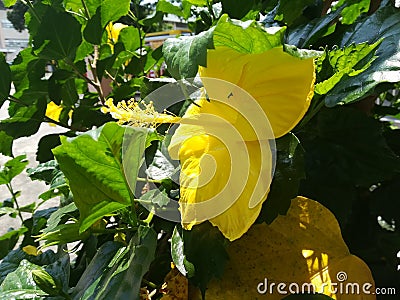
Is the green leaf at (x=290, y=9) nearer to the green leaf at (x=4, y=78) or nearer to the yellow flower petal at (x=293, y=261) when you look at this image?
the yellow flower petal at (x=293, y=261)

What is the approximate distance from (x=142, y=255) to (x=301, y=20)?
10.7 inches

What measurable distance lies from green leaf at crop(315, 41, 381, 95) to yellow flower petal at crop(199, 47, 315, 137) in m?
0.02

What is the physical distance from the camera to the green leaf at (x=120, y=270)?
0.24 m

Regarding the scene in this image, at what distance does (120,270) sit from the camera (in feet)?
0.84

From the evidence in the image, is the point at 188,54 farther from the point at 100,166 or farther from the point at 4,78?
the point at 4,78

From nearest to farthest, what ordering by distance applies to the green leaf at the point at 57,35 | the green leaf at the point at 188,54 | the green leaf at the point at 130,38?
1. the green leaf at the point at 188,54
2. the green leaf at the point at 57,35
3. the green leaf at the point at 130,38

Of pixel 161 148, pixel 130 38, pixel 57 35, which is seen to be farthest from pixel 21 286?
pixel 130 38

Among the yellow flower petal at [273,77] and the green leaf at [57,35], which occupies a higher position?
the yellow flower petal at [273,77]

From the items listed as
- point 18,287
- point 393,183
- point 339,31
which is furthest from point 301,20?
point 18,287

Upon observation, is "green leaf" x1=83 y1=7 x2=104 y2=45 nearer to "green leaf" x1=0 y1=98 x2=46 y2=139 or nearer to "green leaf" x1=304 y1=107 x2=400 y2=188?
"green leaf" x1=0 y1=98 x2=46 y2=139

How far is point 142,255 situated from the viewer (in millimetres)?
255

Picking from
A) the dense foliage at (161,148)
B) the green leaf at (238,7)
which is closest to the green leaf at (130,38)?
the dense foliage at (161,148)

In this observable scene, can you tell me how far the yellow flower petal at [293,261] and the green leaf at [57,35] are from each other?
27cm

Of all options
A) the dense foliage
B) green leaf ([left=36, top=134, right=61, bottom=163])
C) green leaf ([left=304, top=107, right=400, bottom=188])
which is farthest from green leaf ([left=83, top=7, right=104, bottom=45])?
green leaf ([left=304, top=107, right=400, bottom=188])
